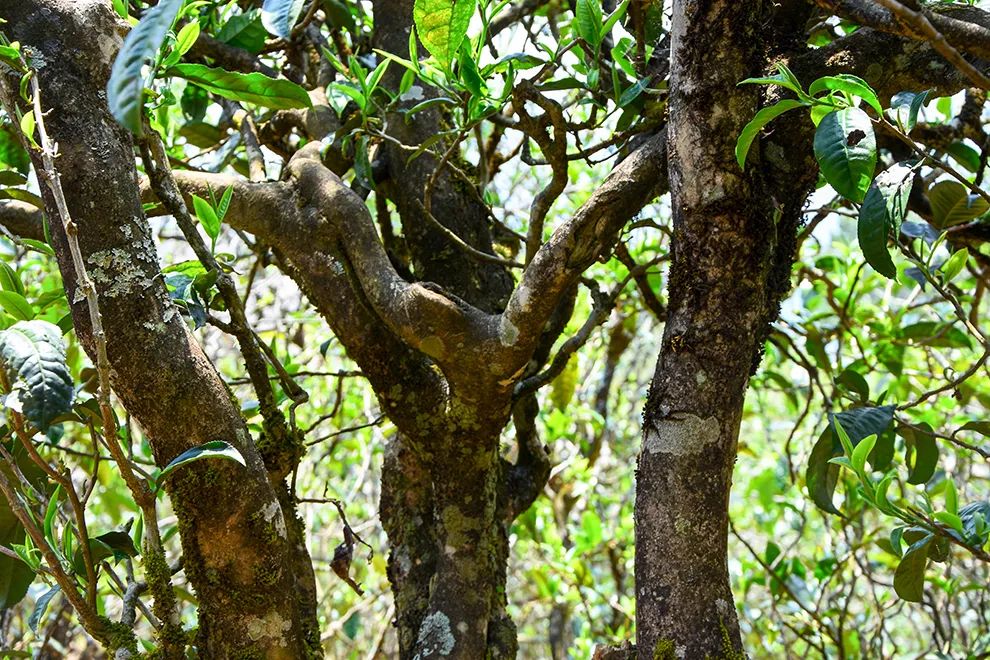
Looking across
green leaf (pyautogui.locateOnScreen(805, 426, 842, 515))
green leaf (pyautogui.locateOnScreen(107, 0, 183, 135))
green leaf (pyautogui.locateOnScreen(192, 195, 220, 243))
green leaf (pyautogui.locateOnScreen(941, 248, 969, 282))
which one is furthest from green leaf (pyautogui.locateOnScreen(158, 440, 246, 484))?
green leaf (pyautogui.locateOnScreen(941, 248, 969, 282))

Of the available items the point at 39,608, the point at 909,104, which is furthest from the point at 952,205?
the point at 39,608

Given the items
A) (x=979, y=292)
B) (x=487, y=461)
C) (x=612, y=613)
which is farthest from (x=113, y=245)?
(x=612, y=613)

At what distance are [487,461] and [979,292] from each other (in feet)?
3.98

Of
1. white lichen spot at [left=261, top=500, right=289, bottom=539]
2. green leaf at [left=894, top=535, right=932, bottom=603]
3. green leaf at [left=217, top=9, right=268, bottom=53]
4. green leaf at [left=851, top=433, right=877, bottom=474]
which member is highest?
green leaf at [left=217, top=9, right=268, bottom=53]

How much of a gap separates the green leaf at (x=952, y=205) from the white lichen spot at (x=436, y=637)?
3.33 feet

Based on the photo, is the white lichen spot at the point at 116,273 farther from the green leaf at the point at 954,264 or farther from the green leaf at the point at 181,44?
the green leaf at the point at 954,264

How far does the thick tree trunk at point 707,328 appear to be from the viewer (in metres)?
1.02

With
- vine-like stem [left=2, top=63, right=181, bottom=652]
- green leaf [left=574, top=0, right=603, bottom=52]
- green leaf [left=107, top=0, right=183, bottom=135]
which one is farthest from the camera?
green leaf [left=574, top=0, right=603, bottom=52]

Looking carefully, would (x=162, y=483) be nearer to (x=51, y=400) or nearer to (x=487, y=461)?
(x=51, y=400)

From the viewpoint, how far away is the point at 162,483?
3.23 ft

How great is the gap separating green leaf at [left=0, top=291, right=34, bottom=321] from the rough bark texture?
14cm

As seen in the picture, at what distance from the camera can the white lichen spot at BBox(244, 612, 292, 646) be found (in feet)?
3.50

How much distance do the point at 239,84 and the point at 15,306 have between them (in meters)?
0.40

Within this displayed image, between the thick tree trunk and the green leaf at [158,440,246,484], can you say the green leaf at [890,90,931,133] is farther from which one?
the green leaf at [158,440,246,484]
